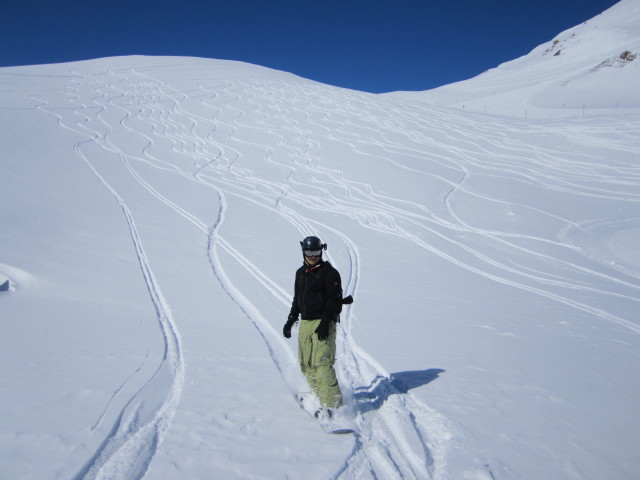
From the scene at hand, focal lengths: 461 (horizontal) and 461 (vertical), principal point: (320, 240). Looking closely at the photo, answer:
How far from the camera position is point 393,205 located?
13.3 m

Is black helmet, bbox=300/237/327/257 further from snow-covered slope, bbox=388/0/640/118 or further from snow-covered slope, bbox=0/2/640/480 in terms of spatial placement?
snow-covered slope, bbox=388/0/640/118

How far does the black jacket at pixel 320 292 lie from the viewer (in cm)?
378

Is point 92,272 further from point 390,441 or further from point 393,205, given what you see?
point 393,205

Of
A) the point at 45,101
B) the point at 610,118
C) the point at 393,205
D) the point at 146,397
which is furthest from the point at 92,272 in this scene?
the point at 610,118

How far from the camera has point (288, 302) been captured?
6.86 metres

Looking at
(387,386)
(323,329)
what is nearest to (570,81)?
(387,386)

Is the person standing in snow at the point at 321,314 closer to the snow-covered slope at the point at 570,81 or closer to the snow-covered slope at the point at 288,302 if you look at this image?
the snow-covered slope at the point at 288,302

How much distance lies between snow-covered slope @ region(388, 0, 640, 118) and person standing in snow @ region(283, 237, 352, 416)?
96.1ft

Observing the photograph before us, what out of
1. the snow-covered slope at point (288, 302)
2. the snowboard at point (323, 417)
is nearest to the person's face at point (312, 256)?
the snowboard at point (323, 417)

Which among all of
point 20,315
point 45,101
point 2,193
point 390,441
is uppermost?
point 45,101

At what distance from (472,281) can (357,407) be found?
4986 millimetres

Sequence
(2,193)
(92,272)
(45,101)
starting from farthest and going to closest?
(45,101) < (2,193) < (92,272)

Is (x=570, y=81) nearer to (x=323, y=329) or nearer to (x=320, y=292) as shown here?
(x=320, y=292)

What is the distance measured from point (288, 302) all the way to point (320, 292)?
313 centimetres
